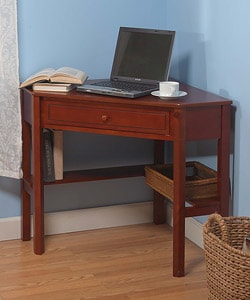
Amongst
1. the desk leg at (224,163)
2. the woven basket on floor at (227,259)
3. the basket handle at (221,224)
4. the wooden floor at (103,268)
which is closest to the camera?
the woven basket on floor at (227,259)

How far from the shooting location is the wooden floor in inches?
116

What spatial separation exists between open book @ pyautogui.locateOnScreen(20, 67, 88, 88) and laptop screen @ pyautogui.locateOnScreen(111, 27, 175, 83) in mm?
208

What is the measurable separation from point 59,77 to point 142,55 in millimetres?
402

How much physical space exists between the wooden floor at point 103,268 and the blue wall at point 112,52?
204 mm

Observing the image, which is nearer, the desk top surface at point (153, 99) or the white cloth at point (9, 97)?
the desk top surface at point (153, 99)

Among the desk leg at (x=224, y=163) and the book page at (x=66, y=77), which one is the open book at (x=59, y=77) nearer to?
the book page at (x=66, y=77)

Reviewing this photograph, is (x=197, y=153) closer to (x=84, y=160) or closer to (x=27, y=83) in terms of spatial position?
→ (x=84, y=160)

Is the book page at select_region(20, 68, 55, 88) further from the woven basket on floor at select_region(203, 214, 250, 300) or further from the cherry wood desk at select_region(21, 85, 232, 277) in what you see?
the woven basket on floor at select_region(203, 214, 250, 300)

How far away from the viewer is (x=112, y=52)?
11.7 ft

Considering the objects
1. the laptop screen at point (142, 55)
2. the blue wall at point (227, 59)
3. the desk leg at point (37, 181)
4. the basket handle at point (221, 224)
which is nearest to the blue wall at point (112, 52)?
the blue wall at point (227, 59)

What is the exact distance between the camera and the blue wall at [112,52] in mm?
3070

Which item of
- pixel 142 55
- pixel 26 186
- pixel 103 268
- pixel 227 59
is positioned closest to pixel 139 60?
Result: pixel 142 55

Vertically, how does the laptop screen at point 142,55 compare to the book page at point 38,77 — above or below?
above

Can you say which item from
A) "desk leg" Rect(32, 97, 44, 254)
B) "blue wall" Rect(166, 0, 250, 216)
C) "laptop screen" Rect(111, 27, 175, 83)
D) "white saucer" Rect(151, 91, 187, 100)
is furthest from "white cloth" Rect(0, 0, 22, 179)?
"blue wall" Rect(166, 0, 250, 216)
